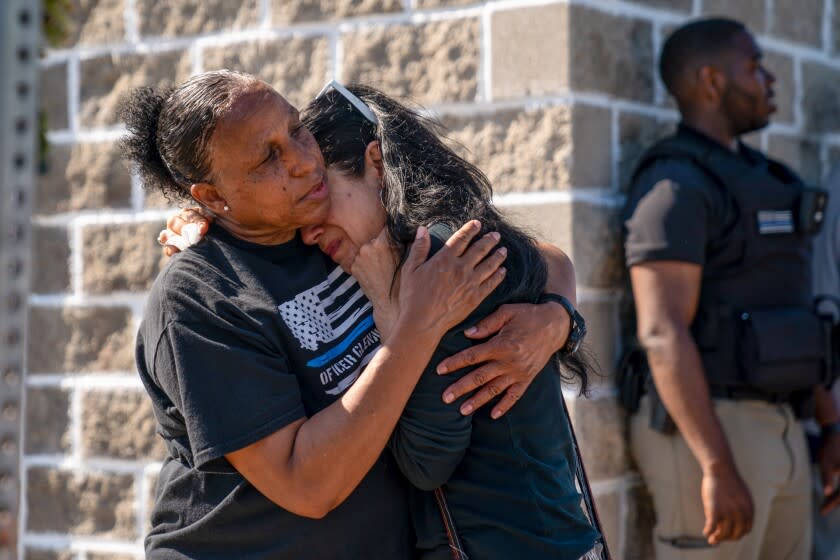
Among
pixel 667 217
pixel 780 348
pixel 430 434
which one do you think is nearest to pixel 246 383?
pixel 430 434

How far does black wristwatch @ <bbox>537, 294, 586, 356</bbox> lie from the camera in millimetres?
2414

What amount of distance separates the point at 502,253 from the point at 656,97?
1.86 meters

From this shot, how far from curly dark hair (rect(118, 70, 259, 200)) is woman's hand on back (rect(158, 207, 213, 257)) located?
0.05 metres

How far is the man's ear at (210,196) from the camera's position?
222 centimetres

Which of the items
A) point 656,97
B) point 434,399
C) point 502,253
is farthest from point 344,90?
point 656,97

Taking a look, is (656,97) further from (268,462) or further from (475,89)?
(268,462)

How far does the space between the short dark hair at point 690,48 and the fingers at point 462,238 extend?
71.1 inches

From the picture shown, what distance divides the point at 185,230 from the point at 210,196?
0.30 feet

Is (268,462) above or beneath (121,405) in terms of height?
above

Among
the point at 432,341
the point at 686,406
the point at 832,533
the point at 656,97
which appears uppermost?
the point at 656,97

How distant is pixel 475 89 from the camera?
3609mm

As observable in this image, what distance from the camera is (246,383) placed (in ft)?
6.59

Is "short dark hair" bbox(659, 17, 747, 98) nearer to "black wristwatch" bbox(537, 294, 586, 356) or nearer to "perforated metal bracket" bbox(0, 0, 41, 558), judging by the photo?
"black wristwatch" bbox(537, 294, 586, 356)

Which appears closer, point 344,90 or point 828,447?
point 344,90
